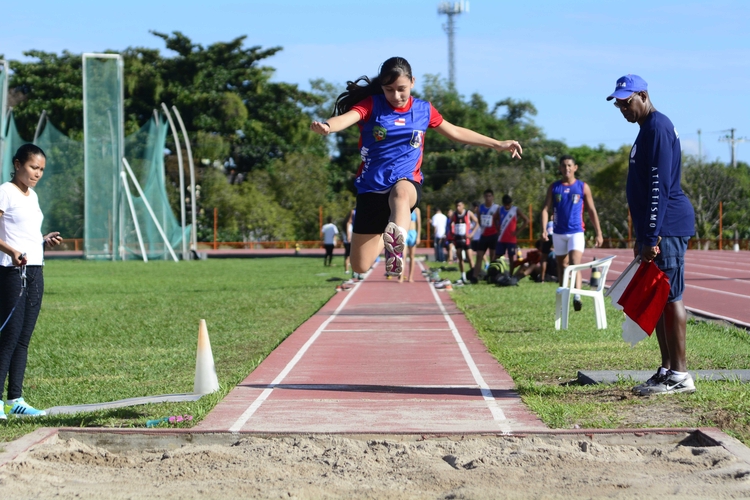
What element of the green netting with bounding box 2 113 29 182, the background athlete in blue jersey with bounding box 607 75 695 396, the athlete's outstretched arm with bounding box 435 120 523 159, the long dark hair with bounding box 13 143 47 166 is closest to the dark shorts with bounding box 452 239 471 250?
the athlete's outstretched arm with bounding box 435 120 523 159

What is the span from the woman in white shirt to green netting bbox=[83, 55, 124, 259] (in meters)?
28.3

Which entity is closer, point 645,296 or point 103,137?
point 645,296

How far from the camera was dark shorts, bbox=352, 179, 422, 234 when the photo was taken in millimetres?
7059

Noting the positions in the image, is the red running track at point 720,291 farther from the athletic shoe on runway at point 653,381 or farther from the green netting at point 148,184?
the green netting at point 148,184

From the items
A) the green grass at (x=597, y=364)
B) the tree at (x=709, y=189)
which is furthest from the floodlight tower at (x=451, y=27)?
the green grass at (x=597, y=364)

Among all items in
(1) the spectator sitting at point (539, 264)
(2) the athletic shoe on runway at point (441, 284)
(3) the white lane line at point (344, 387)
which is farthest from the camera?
(1) the spectator sitting at point (539, 264)

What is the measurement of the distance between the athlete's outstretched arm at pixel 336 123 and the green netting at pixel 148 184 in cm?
2946

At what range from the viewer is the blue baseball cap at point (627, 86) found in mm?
6480

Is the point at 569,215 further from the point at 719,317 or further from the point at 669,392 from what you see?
the point at 669,392

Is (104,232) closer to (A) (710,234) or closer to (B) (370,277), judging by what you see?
(B) (370,277)

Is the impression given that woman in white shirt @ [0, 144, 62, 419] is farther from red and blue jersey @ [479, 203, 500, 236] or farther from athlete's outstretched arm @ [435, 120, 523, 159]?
red and blue jersey @ [479, 203, 500, 236]

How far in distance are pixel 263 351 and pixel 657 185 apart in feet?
15.1

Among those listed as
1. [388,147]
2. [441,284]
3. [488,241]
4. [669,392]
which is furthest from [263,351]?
[488,241]

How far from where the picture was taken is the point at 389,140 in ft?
22.8
